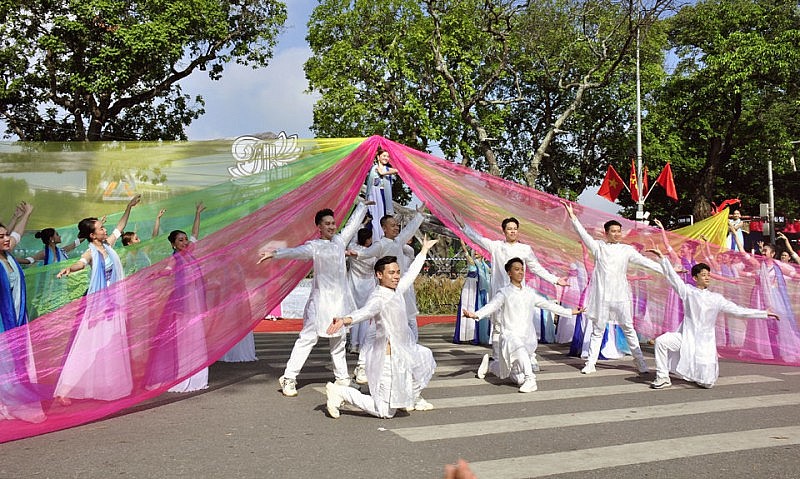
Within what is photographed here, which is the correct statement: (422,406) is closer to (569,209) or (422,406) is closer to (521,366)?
(521,366)

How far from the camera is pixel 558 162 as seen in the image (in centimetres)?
3259

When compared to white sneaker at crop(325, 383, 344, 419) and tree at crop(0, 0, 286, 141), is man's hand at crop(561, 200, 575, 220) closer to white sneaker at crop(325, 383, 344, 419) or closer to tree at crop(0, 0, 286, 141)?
white sneaker at crop(325, 383, 344, 419)

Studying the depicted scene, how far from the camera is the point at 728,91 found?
90.1 feet

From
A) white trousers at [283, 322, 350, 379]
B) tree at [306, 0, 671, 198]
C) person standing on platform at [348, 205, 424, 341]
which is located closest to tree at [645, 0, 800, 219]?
tree at [306, 0, 671, 198]

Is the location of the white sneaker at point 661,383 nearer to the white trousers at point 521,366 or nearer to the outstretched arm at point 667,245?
the white trousers at point 521,366

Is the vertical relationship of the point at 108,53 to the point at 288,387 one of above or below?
above

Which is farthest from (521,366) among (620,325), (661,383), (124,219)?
(124,219)

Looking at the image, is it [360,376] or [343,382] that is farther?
[360,376]

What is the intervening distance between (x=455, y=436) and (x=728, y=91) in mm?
25456

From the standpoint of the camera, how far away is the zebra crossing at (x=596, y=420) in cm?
524

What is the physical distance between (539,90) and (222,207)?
81.6ft

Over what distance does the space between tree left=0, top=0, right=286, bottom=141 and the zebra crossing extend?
13.5 metres

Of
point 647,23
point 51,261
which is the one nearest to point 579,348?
point 51,261

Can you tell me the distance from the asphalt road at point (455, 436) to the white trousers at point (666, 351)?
248mm
